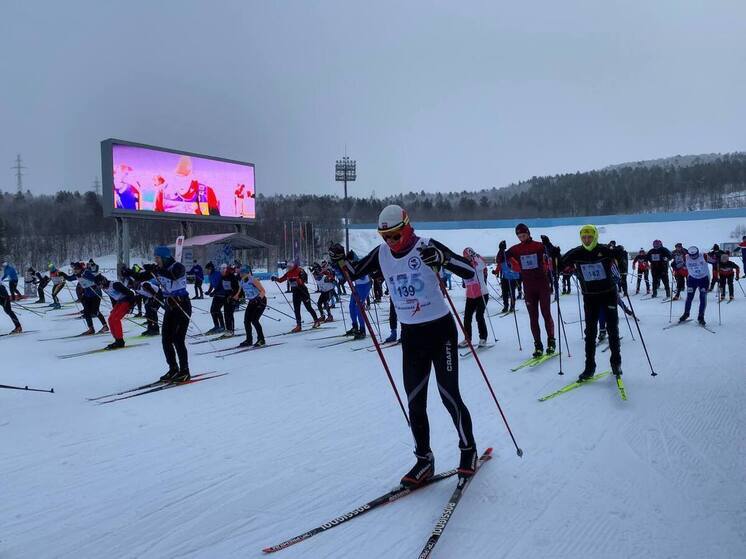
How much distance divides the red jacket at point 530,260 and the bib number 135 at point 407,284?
14.3 ft

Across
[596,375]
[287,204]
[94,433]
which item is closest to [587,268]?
[596,375]

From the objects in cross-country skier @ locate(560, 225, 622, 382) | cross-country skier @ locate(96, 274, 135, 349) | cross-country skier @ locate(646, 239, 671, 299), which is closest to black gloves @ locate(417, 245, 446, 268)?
cross-country skier @ locate(560, 225, 622, 382)

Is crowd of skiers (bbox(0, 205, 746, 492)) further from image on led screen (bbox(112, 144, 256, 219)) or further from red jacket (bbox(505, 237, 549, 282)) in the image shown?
image on led screen (bbox(112, 144, 256, 219))

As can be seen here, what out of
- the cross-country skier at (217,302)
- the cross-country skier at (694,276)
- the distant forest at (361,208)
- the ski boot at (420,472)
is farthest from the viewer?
the distant forest at (361,208)

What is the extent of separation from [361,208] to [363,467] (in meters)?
106

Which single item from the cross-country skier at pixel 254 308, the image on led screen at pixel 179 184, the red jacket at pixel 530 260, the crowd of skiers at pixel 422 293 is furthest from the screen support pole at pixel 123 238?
the red jacket at pixel 530 260

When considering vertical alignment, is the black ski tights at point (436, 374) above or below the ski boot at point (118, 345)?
above

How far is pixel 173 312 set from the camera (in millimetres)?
6840

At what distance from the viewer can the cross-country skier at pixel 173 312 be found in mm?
6848

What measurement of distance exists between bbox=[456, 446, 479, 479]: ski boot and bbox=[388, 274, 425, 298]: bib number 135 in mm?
1066

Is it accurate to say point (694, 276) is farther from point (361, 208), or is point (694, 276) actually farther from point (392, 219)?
point (361, 208)

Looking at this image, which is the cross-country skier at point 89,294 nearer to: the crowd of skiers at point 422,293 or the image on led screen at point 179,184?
the crowd of skiers at point 422,293

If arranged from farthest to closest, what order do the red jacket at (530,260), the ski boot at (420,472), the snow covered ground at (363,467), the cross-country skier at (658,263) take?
the cross-country skier at (658,263) < the red jacket at (530,260) < the ski boot at (420,472) < the snow covered ground at (363,467)

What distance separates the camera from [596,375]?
20.6 ft
